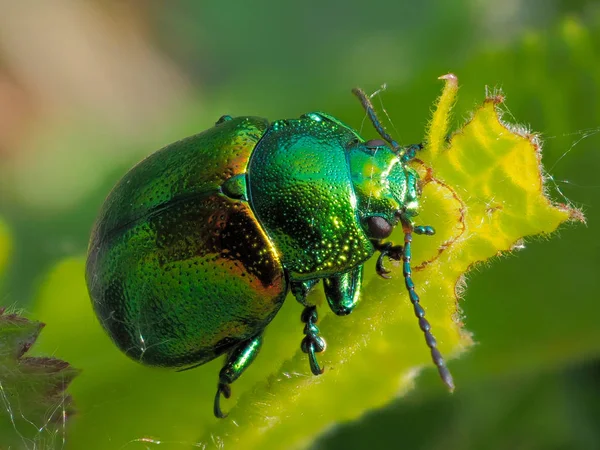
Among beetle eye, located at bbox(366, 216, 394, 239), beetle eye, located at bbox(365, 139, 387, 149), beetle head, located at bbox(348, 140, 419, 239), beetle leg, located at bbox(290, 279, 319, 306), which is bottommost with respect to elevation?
beetle leg, located at bbox(290, 279, 319, 306)

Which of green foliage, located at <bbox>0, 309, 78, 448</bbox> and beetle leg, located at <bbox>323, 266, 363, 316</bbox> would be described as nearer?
green foliage, located at <bbox>0, 309, 78, 448</bbox>

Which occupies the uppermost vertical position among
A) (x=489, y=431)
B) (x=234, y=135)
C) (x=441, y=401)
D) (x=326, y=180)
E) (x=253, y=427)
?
(x=234, y=135)

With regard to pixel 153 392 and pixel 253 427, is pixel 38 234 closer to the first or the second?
pixel 153 392

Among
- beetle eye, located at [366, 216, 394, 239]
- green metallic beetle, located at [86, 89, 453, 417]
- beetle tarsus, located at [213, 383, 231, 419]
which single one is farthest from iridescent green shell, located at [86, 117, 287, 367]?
beetle eye, located at [366, 216, 394, 239]

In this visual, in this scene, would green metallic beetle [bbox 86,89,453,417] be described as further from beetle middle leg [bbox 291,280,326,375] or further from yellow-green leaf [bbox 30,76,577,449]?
yellow-green leaf [bbox 30,76,577,449]

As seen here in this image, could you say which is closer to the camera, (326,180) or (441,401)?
(326,180)

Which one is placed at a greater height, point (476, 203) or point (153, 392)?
point (476, 203)

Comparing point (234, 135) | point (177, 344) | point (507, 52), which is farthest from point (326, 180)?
point (507, 52)

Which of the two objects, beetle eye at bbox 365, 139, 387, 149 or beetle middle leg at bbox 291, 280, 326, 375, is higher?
beetle eye at bbox 365, 139, 387, 149

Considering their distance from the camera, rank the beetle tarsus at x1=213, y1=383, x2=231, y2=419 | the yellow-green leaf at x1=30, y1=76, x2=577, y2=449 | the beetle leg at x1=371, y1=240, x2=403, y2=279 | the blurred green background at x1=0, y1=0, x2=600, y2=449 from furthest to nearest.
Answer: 1. the blurred green background at x1=0, y1=0, x2=600, y2=449
2. the beetle tarsus at x1=213, y1=383, x2=231, y2=419
3. the beetle leg at x1=371, y1=240, x2=403, y2=279
4. the yellow-green leaf at x1=30, y1=76, x2=577, y2=449
